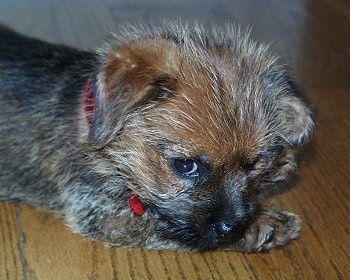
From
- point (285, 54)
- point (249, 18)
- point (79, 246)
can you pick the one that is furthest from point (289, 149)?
point (249, 18)

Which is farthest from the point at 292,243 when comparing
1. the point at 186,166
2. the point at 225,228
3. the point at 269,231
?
the point at 186,166

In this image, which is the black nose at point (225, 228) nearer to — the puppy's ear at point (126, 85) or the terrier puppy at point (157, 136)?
the terrier puppy at point (157, 136)

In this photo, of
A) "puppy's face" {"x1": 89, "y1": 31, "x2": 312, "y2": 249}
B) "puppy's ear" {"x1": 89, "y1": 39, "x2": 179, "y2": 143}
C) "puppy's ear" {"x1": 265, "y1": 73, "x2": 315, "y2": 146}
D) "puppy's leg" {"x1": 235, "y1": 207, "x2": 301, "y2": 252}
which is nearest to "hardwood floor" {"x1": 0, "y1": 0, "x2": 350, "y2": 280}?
"puppy's leg" {"x1": 235, "y1": 207, "x2": 301, "y2": 252}

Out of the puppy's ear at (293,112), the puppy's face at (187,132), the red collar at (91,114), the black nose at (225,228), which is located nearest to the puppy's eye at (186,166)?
the puppy's face at (187,132)

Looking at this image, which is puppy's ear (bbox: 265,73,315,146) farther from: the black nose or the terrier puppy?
the black nose

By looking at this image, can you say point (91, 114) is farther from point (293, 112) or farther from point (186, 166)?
point (293, 112)

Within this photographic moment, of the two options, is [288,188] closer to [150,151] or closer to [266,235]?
[266,235]

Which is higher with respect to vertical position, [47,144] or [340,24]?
[47,144]
